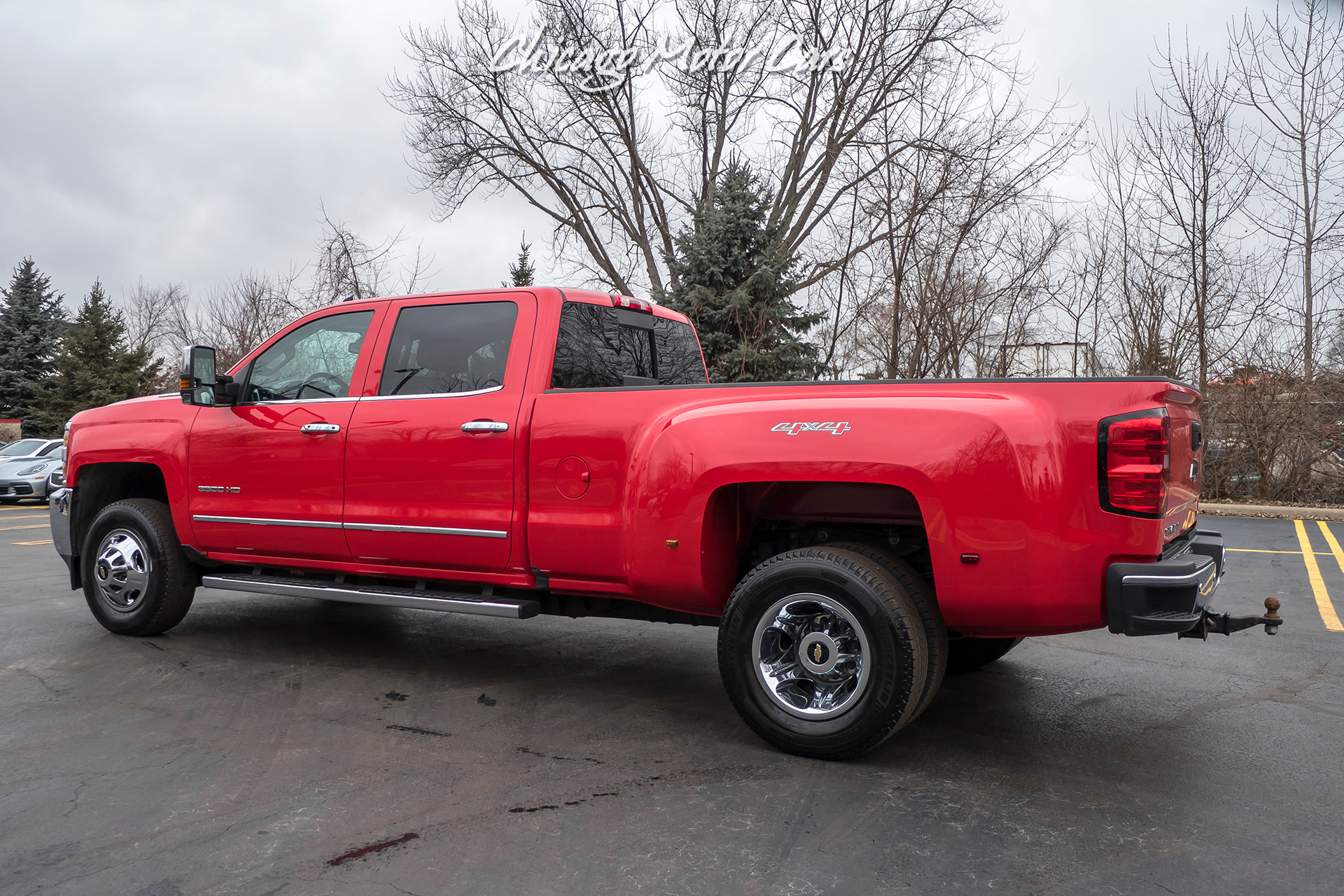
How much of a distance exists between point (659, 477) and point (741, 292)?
562 inches

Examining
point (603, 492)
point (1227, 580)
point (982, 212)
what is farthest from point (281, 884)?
point (982, 212)

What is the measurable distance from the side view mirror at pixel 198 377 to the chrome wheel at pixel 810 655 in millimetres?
3651

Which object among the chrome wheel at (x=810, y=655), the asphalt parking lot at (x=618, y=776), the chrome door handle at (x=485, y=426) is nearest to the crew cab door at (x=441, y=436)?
the chrome door handle at (x=485, y=426)

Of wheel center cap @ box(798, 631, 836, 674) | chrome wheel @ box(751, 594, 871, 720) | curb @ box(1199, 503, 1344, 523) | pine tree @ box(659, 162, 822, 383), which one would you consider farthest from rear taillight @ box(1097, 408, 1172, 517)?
pine tree @ box(659, 162, 822, 383)

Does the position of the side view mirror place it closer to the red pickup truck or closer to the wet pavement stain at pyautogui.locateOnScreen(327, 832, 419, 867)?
the red pickup truck

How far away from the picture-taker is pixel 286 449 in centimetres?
526

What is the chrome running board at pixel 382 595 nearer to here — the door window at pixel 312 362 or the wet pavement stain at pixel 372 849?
the door window at pixel 312 362

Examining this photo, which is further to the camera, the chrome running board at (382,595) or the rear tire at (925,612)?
the chrome running board at (382,595)

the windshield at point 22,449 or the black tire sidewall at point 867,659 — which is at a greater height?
the windshield at point 22,449

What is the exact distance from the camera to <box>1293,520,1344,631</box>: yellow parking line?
6703 mm

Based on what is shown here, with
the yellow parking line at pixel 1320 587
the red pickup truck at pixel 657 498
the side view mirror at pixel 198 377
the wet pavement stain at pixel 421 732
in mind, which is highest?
the side view mirror at pixel 198 377

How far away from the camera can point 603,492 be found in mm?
4289

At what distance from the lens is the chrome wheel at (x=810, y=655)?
12.3ft

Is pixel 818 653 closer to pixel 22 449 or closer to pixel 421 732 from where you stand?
pixel 421 732
